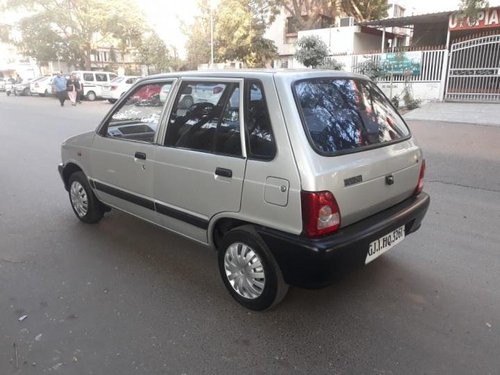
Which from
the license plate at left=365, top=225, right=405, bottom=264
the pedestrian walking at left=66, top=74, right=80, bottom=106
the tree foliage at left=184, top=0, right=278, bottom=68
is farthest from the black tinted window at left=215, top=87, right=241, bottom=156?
the tree foliage at left=184, top=0, right=278, bottom=68

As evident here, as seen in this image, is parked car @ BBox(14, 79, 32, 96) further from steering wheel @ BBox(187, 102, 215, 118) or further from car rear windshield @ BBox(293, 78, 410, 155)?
car rear windshield @ BBox(293, 78, 410, 155)

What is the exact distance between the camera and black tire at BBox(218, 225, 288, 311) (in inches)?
112

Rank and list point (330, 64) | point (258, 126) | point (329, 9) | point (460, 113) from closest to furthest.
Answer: point (258, 126) < point (460, 113) < point (330, 64) < point (329, 9)

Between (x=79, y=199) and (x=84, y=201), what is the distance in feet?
0.38

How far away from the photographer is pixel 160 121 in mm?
3531

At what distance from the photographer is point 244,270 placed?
3.04m

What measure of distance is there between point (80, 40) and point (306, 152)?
31461mm

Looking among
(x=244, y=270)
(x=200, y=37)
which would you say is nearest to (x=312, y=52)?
(x=200, y=37)

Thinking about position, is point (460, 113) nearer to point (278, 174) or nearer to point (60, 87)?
point (278, 174)

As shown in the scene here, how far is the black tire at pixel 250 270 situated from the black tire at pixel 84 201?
2.05 m

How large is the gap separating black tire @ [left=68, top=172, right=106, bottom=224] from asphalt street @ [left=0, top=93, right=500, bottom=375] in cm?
11

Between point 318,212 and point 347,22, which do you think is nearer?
point 318,212

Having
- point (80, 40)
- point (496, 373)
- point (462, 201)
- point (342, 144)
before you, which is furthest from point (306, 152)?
point (80, 40)

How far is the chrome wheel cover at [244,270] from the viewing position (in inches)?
116
